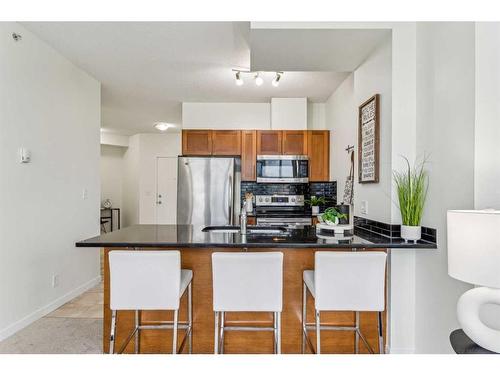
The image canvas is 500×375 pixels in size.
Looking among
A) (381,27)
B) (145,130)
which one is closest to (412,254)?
(381,27)

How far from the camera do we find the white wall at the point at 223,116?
492cm

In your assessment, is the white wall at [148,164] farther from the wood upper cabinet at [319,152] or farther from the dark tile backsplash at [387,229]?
the dark tile backsplash at [387,229]

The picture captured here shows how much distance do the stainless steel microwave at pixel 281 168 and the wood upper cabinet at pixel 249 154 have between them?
0.10 m

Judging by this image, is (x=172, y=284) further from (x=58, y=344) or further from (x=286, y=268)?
(x=58, y=344)

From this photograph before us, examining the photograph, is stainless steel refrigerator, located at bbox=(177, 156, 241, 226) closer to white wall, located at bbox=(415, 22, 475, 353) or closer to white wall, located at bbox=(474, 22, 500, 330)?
white wall, located at bbox=(415, 22, 475, 353)

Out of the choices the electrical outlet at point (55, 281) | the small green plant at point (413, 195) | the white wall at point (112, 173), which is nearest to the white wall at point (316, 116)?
the small green plant at point (413, 195)

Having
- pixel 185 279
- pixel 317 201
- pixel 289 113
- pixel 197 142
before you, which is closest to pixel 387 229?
pixel 185 279

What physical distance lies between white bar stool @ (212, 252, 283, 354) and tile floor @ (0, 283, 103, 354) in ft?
4.20

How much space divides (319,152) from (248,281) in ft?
10.5

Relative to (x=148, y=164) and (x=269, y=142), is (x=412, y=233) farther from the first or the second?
(x=148, y=164)

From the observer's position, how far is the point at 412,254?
7.16ft

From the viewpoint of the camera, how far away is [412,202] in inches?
81.0

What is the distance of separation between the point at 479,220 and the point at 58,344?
9.55 ft

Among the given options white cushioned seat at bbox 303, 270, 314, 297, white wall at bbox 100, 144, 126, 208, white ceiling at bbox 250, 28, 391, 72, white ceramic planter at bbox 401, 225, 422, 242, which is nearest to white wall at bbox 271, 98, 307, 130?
white ceiling at bbox 250, 28, 391, 72
